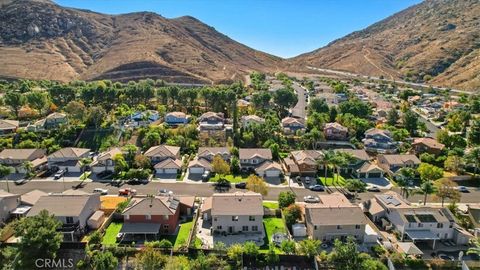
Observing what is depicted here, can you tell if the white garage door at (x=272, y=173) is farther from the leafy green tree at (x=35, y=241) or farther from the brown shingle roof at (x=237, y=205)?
the leafy green tree at (x=35, y=241)

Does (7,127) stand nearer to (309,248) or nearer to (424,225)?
(309,248)

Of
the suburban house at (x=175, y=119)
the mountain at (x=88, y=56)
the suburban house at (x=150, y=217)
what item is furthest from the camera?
the mountain at (x=88, y=56)

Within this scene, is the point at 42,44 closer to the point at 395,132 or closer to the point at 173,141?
the point at 173,141

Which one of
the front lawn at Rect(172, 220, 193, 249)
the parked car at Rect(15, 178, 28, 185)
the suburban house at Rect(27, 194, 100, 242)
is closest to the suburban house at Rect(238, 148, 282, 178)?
the front lawn at Rect(172, 220, 193, 249)

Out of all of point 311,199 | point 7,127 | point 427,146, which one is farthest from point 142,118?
point 427,146

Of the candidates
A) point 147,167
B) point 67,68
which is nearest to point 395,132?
point 147,167

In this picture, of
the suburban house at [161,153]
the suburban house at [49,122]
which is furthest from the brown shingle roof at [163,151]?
the suburban house at [49,122]
